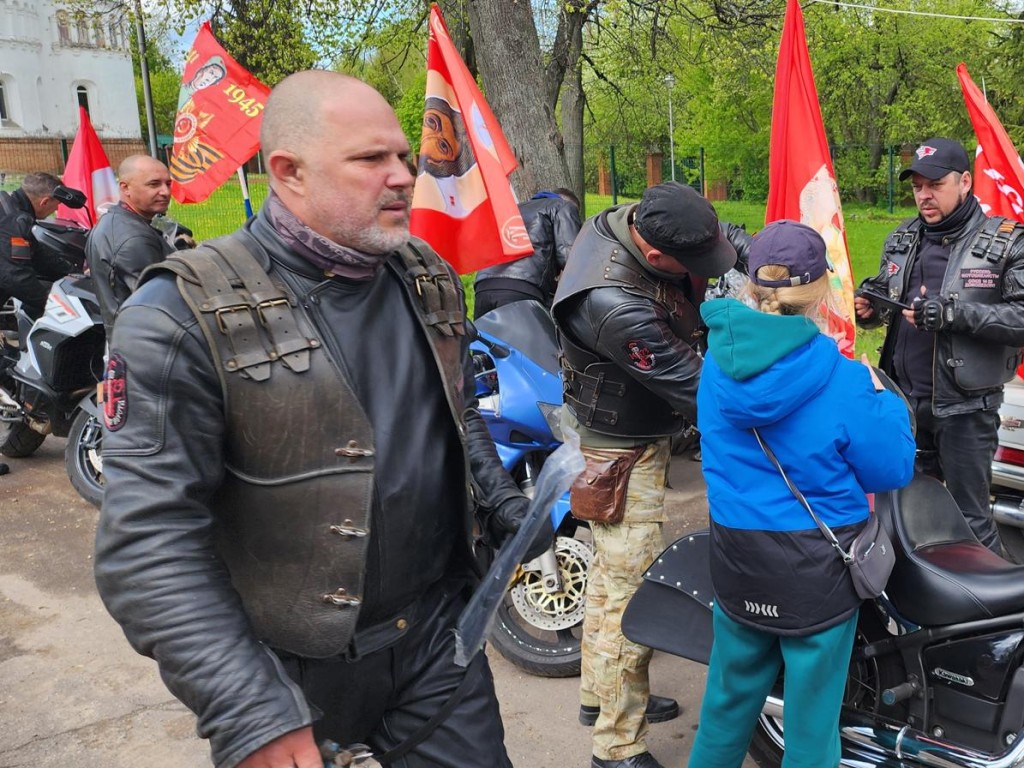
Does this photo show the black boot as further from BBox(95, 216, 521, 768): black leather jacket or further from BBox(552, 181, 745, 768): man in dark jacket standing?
BBox(95, 216, 521, 768): black leather jacket

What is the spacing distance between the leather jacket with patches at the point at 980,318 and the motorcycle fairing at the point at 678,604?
5.80 ft

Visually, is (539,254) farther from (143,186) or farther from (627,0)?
(627,0)

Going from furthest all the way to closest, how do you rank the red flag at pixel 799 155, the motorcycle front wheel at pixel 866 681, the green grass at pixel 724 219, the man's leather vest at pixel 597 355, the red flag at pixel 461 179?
1. the green grass at pixel 724 219
2. the red flag at pixel 461 179
3. the red flag at pixel 799 155
4. the man's leather vest at pixel 597 355
5. the motorcycle front wheel at pixel 866 681

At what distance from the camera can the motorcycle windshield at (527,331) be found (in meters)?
3.93

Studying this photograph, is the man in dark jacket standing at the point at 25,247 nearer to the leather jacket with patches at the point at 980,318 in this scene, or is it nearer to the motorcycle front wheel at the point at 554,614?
the motorcycle front wheel at the point at 554,614

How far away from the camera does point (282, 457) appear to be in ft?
6.06

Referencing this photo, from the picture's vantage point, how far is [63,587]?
16.7 ft

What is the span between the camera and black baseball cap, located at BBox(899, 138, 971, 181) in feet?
14.0

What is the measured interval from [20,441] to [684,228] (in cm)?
608

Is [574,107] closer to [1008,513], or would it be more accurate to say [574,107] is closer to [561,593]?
[1008,513]

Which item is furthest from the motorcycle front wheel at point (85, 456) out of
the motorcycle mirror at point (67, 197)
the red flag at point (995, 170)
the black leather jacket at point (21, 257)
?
the red flag at point (995, 170)

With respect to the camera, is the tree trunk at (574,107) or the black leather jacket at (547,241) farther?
the tree trunk at (574,107)

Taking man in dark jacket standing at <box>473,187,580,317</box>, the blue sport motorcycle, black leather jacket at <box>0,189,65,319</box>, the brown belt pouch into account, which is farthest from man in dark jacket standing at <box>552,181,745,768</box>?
black leather jacket at <box>0,189,65,319</box>

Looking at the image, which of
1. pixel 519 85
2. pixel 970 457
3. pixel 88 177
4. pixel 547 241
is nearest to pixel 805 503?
pixel 970 457
